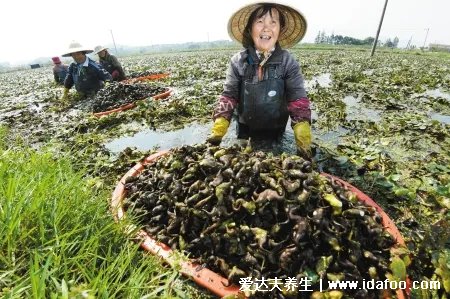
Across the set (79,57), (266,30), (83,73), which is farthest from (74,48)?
(266,30)

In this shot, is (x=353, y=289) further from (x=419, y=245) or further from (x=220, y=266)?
(x=220, y=266)

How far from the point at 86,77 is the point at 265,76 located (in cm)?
642

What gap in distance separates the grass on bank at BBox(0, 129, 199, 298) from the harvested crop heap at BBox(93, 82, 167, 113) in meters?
4.76

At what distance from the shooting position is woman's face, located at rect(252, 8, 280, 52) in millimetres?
3861

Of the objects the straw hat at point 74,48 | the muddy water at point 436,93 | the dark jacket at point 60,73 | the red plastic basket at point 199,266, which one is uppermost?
the straw hat at point 74,48

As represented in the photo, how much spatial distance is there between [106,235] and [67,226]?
27 cm

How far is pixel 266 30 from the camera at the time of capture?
12.7 feet

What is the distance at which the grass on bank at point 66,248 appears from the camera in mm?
1772

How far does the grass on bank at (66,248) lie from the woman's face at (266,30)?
2.57m

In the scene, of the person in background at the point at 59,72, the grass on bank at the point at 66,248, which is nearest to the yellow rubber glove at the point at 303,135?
the grass on bank at the point at 66,248

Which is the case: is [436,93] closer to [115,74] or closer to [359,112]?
[359,112]

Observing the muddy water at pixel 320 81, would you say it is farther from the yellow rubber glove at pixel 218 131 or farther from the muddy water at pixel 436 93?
the yellow rubber glove at pixel 218 131

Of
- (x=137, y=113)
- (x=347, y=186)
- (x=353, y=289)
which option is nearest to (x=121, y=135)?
(x=137, y=113)

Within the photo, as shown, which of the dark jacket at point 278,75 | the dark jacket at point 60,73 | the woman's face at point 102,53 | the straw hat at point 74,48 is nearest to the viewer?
the dark jacket at point 278,75
